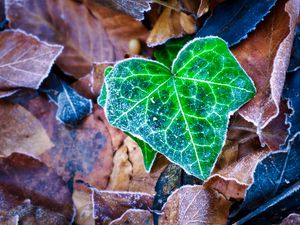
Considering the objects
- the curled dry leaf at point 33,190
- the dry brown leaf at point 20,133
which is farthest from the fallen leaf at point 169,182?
the dry brown leaf at point 20,133

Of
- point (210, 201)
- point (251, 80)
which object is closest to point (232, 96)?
point (251, 80)

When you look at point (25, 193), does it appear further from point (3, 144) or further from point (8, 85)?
point (8, 85)

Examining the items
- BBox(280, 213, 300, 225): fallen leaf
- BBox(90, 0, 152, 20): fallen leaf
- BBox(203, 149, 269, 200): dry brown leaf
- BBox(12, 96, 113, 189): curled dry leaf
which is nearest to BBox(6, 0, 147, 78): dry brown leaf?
BBox(90, 0, 152, 20): fallen leaf

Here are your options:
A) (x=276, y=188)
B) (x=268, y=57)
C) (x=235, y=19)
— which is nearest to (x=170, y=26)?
(x=235, y=19)

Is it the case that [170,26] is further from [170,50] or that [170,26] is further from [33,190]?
[33,190]

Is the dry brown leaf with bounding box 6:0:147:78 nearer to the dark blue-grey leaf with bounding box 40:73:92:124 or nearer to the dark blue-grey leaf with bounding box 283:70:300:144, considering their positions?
the dark blue-grey leaf with bounding box 40:73:92:124

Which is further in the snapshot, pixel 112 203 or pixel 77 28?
pixel 77 28

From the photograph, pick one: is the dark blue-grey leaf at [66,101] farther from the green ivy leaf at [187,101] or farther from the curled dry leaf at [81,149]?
the green ivy leaf at [187,101]
